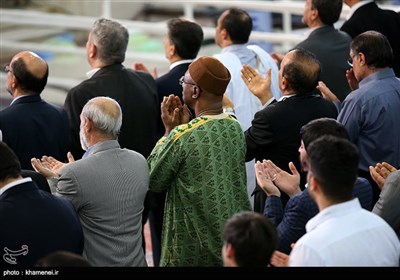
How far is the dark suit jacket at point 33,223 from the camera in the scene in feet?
17.1

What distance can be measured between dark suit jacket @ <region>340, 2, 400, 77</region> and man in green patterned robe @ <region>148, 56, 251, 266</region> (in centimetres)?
247

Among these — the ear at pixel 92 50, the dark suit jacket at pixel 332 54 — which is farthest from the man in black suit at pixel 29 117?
the dark suit jacket at pixel 332 54

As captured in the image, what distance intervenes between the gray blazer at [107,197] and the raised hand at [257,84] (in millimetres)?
1182

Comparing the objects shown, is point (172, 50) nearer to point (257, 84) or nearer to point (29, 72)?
point (257, 84)

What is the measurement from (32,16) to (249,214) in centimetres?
828

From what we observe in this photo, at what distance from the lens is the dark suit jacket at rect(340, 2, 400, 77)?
819 centimetres

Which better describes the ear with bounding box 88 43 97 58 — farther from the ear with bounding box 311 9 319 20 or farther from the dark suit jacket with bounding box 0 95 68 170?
the ear with bounding box 311 9 319 20

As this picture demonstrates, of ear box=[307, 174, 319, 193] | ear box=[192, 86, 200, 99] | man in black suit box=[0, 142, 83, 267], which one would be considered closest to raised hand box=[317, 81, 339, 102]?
ear box=[192, 86, 200, 99]

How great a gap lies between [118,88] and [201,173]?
155cm

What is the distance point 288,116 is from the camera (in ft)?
20.7

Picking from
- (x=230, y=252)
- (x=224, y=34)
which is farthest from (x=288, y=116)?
(x=230, y=252)

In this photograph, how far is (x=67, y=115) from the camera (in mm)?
6922

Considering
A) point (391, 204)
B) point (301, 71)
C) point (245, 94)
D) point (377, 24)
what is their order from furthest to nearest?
point (377, 24) < point (245, 94) < point (301, 71) < point (391, 204)

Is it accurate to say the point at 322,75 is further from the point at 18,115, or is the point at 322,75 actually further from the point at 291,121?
the point at 18,115
